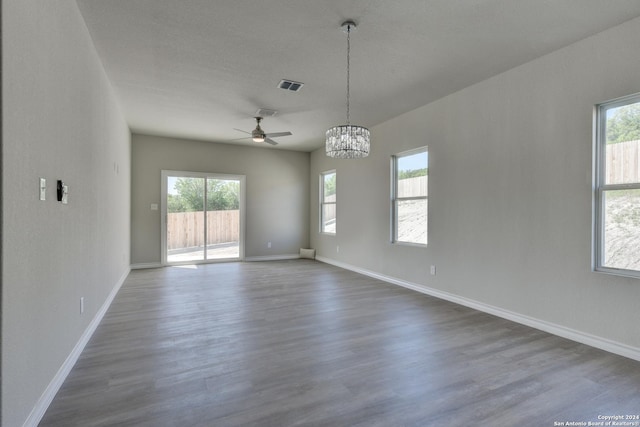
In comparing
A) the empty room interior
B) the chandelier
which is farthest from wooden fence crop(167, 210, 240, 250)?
the chandelier

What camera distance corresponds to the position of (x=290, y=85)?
4078mm

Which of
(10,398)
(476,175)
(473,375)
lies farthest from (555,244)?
(10,398)

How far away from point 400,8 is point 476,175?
7.46 ft

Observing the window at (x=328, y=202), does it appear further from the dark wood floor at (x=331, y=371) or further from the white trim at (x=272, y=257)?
the dark wood floor at (x=331, y=371)

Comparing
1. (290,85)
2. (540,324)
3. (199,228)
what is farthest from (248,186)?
(540,324)

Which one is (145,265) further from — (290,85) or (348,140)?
(348,140)

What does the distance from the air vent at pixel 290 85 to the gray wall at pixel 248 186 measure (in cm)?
381

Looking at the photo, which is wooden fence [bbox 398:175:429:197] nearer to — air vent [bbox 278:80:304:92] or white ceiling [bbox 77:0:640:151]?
white ceiling [bbox 77:0:640:151]

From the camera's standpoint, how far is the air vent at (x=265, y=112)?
501cm

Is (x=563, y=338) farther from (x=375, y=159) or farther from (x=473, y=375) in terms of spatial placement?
(x=375, y=159)

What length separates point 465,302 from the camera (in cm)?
410

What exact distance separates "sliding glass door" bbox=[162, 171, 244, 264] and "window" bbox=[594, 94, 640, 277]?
256 inches

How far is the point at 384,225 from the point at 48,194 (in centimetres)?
462

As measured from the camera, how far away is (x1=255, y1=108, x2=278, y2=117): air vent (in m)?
5.01
